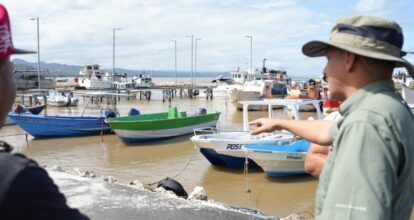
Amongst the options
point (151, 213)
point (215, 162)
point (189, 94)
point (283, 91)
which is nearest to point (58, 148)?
point (215, 162)

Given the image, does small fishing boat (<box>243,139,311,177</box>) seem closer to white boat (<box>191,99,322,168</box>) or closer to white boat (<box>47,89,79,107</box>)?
white boat (<box>191,99,322,168</box>)

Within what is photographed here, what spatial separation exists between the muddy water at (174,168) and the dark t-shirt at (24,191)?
935 centimetres

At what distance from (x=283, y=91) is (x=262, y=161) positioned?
33.8 m

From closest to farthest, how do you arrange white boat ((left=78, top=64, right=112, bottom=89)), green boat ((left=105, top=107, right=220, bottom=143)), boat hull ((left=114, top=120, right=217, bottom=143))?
1. green boat ((left=105, top=107, right=220, bottom=143))
2. boat hull ((left=114, top=120, right=217, bottom=143))
3. white boat ((left=78, top=64, right=112, bottom=89))

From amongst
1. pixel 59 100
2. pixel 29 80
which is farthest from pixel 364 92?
pixel 29 80

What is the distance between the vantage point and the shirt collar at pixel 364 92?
166cm

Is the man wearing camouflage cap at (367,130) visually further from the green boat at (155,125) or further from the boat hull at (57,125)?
the boat hull at (57,125)

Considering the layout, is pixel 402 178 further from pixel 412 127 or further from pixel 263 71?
pixel 263 71

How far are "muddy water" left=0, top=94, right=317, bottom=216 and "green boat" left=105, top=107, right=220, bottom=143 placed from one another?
0.37 m

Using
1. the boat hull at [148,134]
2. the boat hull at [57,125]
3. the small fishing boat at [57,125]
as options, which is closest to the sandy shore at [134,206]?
the boat hull at [148,134]

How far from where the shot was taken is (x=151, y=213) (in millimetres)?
6176

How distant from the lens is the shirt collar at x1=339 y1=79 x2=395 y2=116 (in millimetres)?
1664

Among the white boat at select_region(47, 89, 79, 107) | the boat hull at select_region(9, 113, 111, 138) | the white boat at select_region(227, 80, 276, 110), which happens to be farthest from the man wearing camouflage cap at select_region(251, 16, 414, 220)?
the white boat at select_region(47, 89, 79, 107)

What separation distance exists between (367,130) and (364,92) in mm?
227
